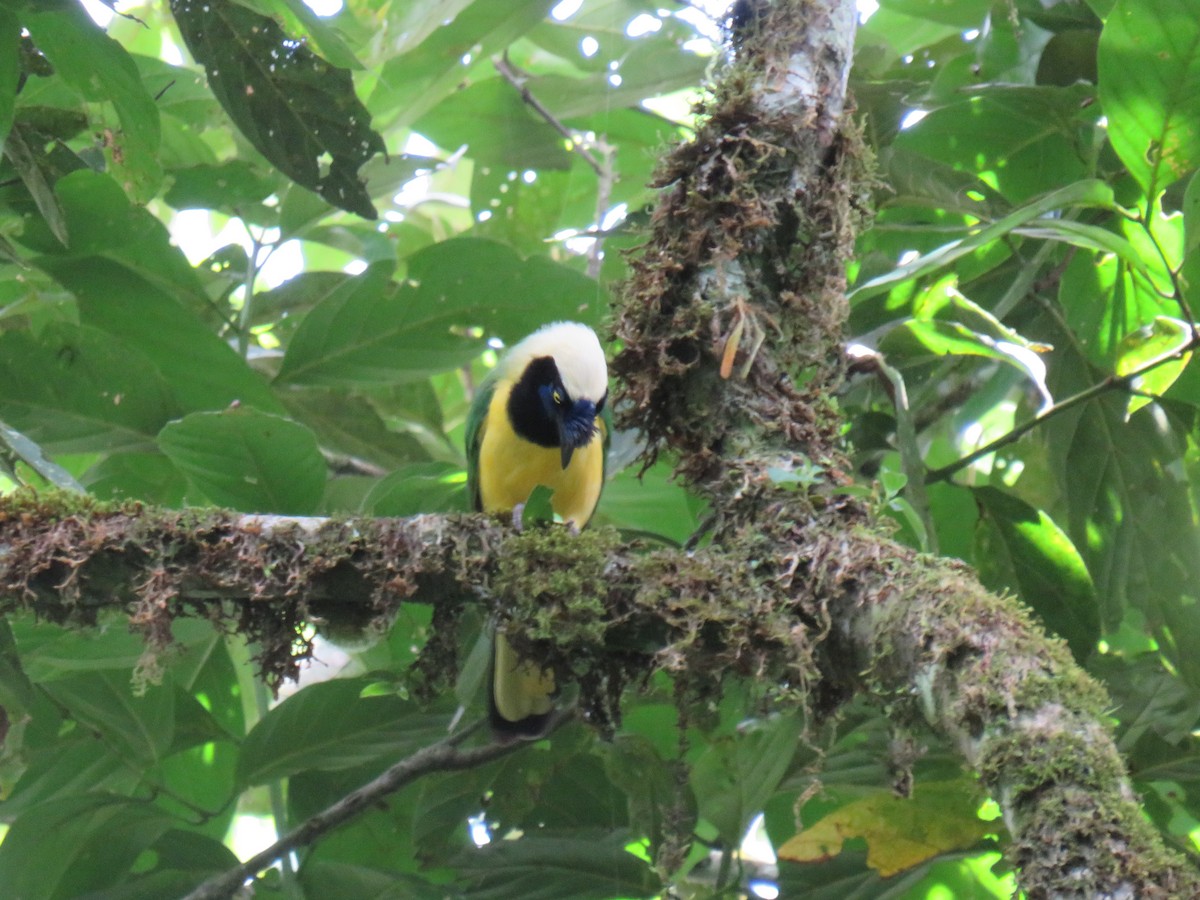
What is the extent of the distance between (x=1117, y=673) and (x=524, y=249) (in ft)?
9.46

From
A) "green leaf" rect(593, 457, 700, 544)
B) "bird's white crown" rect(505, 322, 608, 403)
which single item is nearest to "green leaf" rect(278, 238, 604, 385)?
"bird's white crown" rect(505, 322, 608, 403)

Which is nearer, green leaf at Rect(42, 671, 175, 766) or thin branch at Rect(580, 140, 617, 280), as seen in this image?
→ green leaf at Rect(42, 671, 175, 766)

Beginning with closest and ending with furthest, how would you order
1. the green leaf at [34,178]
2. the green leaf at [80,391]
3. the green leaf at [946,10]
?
the green leaf at [34,178] < the green leaf at [80,391] < the green leaf at [946,10]

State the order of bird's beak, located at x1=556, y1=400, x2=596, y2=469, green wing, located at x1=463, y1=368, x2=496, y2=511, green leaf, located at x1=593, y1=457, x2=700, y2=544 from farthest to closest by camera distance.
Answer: green wing, located at x1=463, y1=368, x2=496, y2=511 → bird's beak, located at x1=556, y1=400, x2=596, y2=469 → green leaf, located at x1=593, y1=457, x2=700, y2=544

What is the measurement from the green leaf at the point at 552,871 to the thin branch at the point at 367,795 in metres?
0.24

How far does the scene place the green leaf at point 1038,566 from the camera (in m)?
2.87

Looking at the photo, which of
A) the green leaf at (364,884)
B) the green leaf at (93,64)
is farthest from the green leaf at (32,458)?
the green leaf at (364,884)

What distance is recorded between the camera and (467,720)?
3297mm

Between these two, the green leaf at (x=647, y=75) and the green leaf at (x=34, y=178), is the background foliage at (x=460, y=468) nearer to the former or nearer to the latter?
the green leaf at (x=34, y=178)

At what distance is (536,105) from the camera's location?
448 cm

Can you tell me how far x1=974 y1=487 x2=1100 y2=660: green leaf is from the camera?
2.87 m

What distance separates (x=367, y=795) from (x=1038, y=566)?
1833 mm

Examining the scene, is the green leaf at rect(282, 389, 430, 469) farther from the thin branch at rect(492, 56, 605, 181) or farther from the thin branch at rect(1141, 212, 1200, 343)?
the thin branch at rect(1141, 212, 1200, 343)

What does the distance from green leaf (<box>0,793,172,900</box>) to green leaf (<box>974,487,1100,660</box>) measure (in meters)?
2.26
